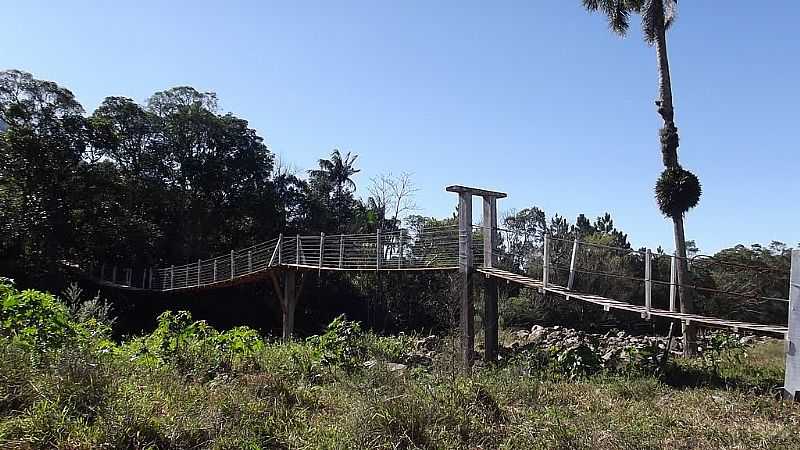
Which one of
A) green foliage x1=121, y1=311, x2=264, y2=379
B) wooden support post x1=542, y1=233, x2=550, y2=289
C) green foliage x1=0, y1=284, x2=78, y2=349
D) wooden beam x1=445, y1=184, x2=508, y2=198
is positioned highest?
wooden beam x1=445, y1=184, x2=508, y2=198

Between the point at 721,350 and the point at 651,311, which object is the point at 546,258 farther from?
the point at 721,350

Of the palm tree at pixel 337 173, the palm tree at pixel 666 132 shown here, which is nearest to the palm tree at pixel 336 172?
the palm tree at pixel 337 173

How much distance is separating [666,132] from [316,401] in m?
9.77

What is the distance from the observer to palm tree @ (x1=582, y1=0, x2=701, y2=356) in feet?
37.4

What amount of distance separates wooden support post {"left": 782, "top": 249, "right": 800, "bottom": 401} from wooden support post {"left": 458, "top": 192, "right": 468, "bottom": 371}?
14.0 feet

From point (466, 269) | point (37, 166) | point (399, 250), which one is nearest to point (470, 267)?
point (466, 269)

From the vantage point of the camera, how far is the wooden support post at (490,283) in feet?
30.5

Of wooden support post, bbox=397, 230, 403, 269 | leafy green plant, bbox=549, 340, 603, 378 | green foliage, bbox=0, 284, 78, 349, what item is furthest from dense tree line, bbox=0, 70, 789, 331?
green foliage, bbox=0, 284, 78, 349

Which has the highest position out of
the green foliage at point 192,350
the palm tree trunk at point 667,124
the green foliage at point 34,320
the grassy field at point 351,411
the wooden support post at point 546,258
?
the palm tree trunk at point 667,124

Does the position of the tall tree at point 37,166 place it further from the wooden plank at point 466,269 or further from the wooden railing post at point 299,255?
the wooden plank at point 466,269

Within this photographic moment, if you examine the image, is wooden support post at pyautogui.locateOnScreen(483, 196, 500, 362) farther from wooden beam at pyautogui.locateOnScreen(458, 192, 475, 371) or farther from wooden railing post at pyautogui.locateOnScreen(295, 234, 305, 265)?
wooden railing post at pyautogui.locateOnScreen(295, 234, 305, 265)

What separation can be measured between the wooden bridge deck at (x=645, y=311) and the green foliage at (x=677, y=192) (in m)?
4.36

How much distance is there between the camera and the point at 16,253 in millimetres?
19156

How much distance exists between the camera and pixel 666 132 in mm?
11953
